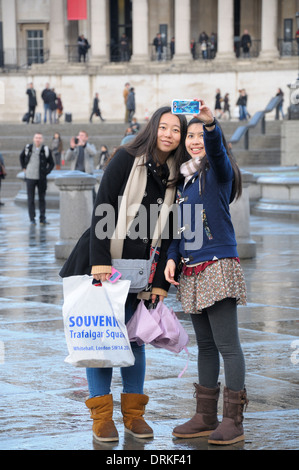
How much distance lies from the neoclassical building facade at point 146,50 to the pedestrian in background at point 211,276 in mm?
49303

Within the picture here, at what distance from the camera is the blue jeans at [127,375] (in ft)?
19.6

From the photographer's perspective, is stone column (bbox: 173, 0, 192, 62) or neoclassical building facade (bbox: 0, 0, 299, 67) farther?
neoclassical building facade (bbox: 0, 0, 299, 67)

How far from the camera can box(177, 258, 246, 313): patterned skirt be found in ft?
18.9

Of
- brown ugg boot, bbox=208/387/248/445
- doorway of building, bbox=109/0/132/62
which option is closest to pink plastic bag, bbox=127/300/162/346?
brown ugg boot, bbox=208/387/248/445

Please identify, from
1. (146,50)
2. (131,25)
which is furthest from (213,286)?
(131,25)

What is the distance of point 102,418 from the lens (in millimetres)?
5863

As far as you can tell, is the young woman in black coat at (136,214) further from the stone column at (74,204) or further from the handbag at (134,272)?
the stone column at (74,204)

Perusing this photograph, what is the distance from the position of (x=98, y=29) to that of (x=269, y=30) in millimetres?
9630

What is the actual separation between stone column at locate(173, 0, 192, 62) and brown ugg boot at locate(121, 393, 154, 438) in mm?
52542

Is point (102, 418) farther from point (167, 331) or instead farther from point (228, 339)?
point (228, 339)

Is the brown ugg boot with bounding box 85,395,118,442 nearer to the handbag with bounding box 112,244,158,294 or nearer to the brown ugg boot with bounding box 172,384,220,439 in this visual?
the brown ugg boot with bounding box 172,384,220,439

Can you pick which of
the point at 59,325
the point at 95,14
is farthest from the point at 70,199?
the point at 95,14

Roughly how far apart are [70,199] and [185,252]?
929cm

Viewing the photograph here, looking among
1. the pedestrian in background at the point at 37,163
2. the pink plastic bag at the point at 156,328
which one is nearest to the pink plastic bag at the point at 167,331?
the pink plastic bag at the point at 156,328
